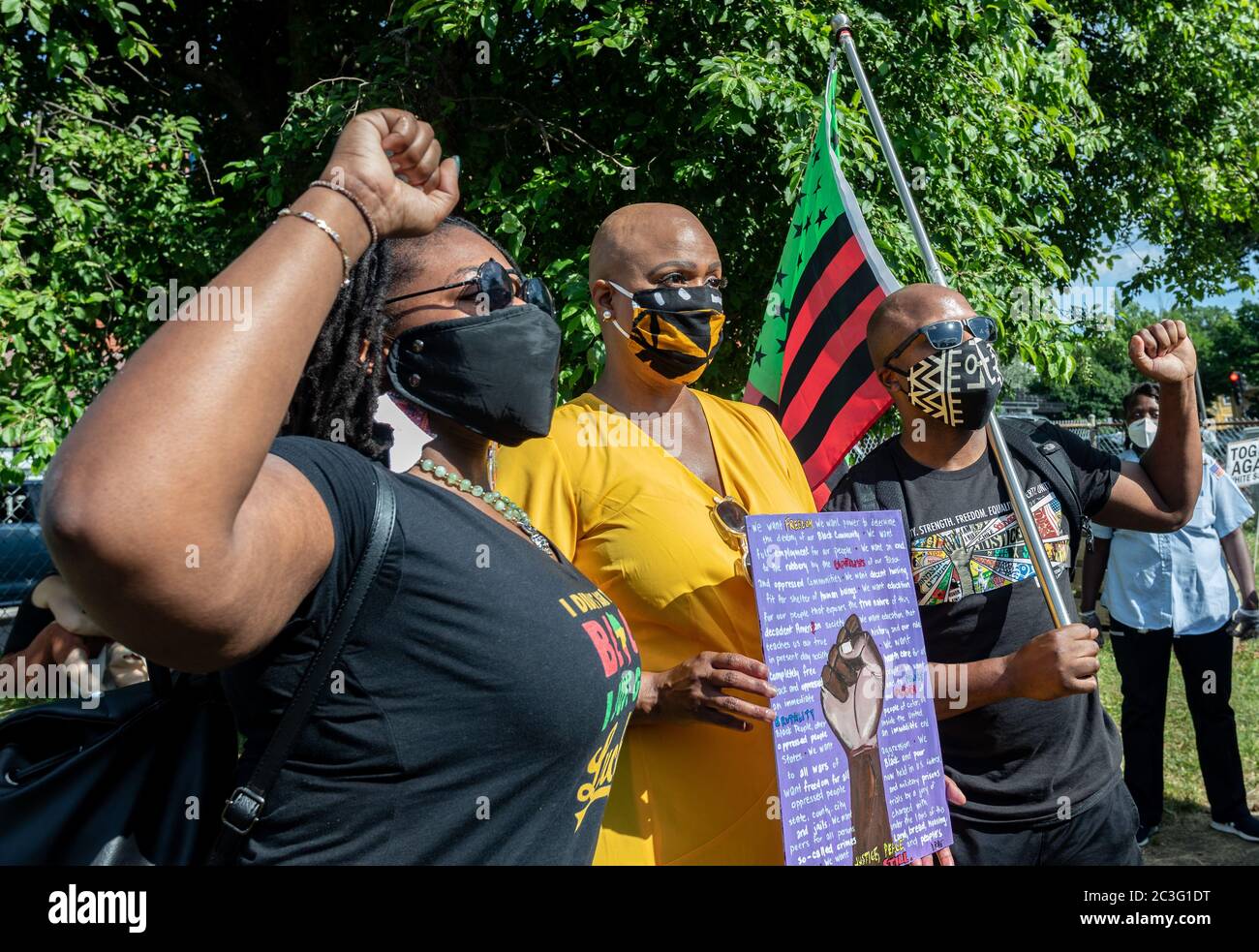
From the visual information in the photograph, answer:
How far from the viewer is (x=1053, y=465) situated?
2775 mm

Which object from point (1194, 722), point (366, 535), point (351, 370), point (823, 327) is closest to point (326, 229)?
→ point (366, 535)

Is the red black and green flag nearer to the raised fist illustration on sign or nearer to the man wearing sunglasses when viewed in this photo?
the man wearing sunglasses

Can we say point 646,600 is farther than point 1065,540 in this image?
No

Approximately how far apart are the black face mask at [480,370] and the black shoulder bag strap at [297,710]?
1.66 feet

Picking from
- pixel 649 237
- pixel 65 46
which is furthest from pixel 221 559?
pixel 65 46

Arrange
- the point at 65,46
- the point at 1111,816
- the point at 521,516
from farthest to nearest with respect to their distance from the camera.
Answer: the point at 65,46 < the point at 1111,816 < the point at 521,516

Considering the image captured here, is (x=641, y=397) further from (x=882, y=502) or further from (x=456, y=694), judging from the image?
(x=456, y=694)

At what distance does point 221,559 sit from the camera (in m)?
1.00

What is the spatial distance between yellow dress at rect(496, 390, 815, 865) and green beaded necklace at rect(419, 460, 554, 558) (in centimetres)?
45

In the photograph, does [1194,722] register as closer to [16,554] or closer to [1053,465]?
[1053,465]

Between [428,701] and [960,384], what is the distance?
185 cm

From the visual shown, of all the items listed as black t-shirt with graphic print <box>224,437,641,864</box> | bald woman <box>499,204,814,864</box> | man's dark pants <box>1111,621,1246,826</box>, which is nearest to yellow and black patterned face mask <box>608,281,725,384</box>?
bald woman <box>499,204,814,864</box>

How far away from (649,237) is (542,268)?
3.81 m

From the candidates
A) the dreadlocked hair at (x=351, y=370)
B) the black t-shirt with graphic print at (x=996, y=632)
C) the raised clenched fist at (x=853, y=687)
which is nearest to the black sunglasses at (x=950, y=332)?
the black t-shirt with graphic print at (x=996, y=632)
